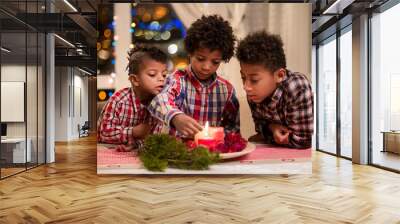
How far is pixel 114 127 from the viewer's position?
605 cm

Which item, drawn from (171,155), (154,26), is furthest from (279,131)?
(154,26)

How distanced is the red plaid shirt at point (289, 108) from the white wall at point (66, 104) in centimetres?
1052

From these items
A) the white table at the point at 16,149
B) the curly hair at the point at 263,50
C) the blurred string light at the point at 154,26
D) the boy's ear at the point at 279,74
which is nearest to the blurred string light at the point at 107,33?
the blurred string light at the point at 154,26

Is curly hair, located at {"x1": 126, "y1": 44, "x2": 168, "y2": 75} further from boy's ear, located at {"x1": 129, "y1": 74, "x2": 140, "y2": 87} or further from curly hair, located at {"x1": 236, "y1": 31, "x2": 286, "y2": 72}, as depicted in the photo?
curly hair, located at {"x1": 236, "y1": 31, "x2": 286, "y2": 72}

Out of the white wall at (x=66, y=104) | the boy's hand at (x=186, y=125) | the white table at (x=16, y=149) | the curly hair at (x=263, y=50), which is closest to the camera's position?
the boy's hand at (x=186, y=125)

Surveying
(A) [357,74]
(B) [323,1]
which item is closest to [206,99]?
(B) [323,1]

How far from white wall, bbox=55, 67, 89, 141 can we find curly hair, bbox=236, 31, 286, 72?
A: 34.5 ft

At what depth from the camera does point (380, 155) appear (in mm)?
7359

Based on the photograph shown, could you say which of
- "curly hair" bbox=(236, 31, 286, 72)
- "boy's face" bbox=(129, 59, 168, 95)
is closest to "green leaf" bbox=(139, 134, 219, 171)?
"boy's face" bbox=(129, 59, 168, 95)

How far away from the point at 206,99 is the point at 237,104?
461 millimetres

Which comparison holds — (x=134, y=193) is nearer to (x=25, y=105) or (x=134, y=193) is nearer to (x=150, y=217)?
(x=150, y=217)

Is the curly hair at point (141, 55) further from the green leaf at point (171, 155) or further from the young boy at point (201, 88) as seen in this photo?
the green leaf at point (171, 155)

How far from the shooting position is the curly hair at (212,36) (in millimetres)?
5910

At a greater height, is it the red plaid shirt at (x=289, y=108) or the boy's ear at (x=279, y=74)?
the boy's ear at (x=279, y=74)
